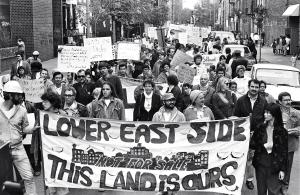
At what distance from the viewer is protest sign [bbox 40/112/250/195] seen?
688 centimetres

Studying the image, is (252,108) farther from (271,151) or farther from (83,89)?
(83,89)

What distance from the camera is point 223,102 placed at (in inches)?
367

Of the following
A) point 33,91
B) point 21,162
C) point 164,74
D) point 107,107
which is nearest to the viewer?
point 21,162

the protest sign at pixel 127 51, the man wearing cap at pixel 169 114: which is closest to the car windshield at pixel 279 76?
the protest sign at pixel 127 51

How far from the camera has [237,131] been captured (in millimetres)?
6934

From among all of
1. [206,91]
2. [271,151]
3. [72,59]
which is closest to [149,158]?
[271,151]

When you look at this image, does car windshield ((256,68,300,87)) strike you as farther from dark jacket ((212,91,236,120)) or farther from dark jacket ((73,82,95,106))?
dark jacket ((73,82,95,106))

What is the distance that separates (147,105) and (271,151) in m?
2.64

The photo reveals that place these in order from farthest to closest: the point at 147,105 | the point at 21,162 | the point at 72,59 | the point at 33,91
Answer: the point at 72,59 → the point at 33,91 → the point at 147,105 → the point at 21,162

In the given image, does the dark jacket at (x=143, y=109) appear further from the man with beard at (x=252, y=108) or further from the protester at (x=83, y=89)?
the protester at (x=83, y=89)

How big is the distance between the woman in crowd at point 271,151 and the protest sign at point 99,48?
30.2ft

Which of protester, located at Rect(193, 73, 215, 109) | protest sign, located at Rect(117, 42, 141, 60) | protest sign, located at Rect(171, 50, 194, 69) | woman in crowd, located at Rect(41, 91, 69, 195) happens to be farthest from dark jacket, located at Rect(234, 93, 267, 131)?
protest sign, located at Rect(117, 42, 141, 60)

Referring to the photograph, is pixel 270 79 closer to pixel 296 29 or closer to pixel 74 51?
pixel 74 51

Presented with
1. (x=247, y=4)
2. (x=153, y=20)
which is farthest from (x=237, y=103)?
(x=247, y=4)
